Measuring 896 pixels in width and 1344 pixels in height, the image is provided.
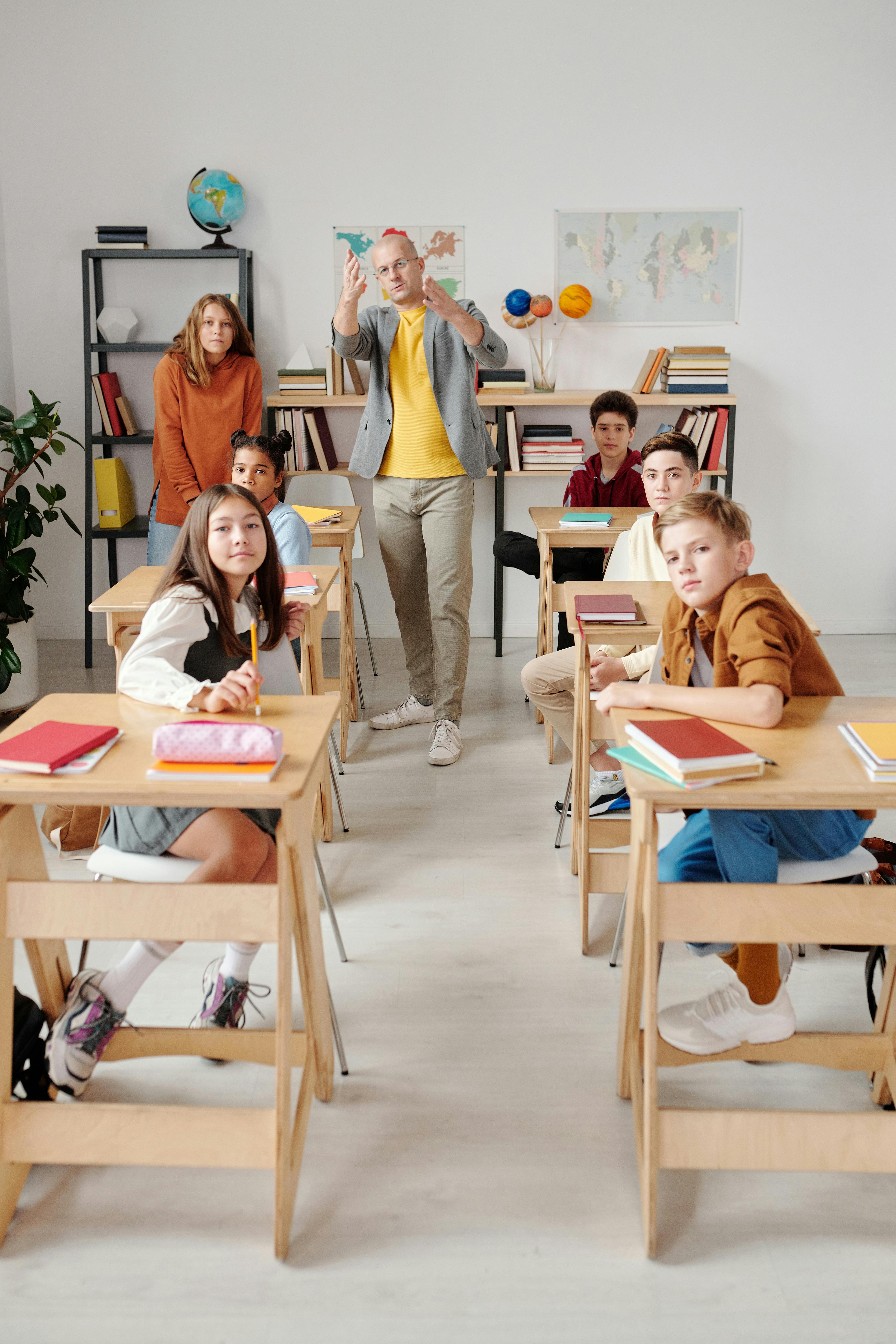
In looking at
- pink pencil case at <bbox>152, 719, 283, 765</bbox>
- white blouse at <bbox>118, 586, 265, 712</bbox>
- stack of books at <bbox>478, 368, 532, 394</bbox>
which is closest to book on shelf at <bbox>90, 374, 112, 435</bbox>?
stack of books at <bbox>478, 368, 532, 394</bbox>

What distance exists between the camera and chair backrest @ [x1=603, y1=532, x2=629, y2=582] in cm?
305

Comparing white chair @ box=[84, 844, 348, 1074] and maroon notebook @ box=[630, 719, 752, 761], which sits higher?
maroon notebook @ box=[630, 719, 752, 761]

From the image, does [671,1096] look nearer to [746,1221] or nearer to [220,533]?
[746,1221]

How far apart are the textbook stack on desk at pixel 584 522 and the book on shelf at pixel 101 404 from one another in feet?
7.33

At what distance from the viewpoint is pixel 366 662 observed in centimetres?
475

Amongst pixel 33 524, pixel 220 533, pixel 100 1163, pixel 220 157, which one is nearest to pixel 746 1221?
pixel 100 1163

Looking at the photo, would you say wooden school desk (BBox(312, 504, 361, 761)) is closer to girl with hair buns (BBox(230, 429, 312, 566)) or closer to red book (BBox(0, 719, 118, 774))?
girl with hair buns (BBox(230, 429, 312, 566))

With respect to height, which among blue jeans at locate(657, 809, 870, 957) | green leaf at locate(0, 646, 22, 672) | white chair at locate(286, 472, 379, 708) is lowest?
green leaf at locate(0, 646, 22, 672)

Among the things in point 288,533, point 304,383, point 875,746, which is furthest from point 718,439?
point 875,746

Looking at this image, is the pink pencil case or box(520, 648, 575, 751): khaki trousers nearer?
the pink pencil case

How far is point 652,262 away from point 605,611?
2889 mm

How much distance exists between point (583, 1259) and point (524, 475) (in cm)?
368

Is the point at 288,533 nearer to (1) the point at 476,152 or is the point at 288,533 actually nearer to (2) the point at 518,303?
(2) the point at 518,303

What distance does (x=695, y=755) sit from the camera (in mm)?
1484
